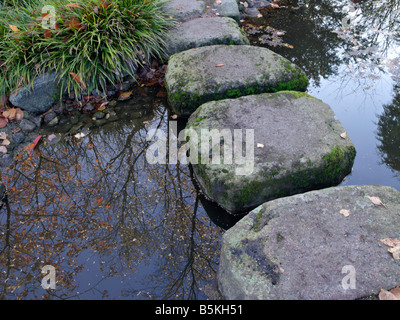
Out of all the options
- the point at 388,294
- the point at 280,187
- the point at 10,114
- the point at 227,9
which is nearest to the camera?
the point at 388,294

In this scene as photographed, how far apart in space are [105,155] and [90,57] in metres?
1.33

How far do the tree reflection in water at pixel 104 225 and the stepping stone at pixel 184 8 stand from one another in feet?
7.55

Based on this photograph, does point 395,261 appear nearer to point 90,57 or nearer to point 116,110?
point 116,110

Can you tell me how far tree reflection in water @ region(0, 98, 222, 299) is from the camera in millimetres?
2650

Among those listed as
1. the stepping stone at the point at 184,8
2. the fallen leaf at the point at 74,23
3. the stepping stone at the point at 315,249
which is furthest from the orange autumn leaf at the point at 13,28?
the stepping stone at the point at 315,249

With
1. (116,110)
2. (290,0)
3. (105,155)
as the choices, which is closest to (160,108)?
(116,110)

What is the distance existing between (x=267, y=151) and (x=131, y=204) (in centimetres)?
131

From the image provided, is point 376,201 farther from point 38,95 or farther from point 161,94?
point 38,95

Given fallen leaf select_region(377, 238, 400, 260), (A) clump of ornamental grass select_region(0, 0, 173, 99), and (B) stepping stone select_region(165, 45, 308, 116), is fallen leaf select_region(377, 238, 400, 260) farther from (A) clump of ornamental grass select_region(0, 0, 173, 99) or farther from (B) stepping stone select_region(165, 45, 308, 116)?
(A) clump of ornamental grass select_region(0, 0, 173, 99)

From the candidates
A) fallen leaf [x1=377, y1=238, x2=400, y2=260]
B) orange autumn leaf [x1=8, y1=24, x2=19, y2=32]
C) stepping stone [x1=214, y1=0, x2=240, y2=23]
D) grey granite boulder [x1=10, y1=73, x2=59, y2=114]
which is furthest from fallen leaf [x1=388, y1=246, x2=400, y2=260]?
orange autumn leaf [x1=8, y1=24, x2=19, y2=32]

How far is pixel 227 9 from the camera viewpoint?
553 centimetres

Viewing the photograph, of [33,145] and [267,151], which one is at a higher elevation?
[267,151]

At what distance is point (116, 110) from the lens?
14.1ft

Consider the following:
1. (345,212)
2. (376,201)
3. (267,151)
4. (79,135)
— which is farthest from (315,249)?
(79,135)
